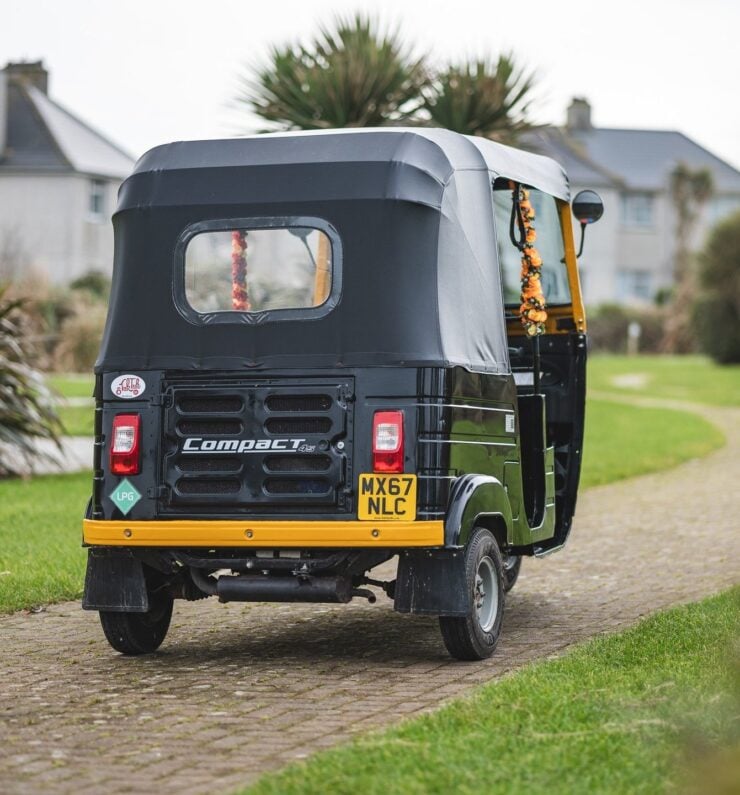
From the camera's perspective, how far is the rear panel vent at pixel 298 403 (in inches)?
301

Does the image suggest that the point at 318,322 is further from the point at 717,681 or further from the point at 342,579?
the point at 717,681

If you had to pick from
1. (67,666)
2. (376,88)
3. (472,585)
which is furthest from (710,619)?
(376,88)

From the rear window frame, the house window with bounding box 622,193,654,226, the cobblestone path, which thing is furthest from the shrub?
the rear window frame

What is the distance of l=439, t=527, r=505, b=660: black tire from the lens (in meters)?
7.68

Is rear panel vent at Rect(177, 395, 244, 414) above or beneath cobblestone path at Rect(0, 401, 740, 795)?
above

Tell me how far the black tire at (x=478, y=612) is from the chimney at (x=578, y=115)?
5977cm

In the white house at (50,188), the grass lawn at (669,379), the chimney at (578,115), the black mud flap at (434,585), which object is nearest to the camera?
the black mud flap at (434,585)

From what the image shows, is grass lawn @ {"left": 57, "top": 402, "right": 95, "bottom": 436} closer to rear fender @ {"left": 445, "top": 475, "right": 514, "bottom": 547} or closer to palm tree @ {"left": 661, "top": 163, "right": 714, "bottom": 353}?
rear fender @ {"left": 445, "top": 475, "right": 514, "bottom": 547}

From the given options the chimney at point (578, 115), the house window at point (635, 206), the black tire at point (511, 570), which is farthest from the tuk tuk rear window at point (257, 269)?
the chimney at point (578, 115)

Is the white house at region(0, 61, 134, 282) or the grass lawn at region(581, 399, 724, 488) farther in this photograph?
the white house at region(0, 61, 134, 282)

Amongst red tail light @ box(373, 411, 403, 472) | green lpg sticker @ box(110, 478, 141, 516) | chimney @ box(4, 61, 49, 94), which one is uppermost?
chimney @ box(4, 61, 49, 94)

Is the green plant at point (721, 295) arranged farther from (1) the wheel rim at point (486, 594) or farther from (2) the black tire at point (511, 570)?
(1) the wheel rim at point (486, 594)

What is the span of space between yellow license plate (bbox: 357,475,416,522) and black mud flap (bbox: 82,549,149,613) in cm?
117

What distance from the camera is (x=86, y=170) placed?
164 ft
